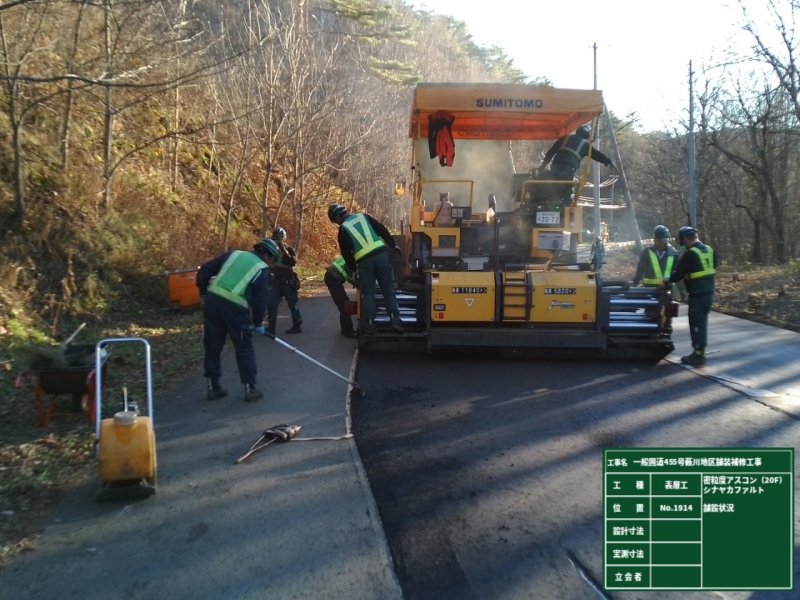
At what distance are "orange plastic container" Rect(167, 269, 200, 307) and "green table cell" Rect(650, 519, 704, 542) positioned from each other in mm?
11442

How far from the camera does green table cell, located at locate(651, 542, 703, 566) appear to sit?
3.20m

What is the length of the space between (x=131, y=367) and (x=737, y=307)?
43.6 feet

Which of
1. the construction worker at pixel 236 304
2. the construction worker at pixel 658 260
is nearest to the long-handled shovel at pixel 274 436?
the construction worker at pixel 236 304

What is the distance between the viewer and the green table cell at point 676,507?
3.22m

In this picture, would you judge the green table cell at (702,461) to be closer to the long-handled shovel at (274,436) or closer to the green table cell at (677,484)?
the green table cell at (677,484)

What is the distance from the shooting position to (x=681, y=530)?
3191 millimetres

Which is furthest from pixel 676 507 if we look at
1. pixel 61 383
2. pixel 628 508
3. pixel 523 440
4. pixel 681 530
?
pixel 61 383

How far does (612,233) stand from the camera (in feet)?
142

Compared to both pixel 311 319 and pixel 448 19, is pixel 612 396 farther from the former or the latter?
pixel 448 19

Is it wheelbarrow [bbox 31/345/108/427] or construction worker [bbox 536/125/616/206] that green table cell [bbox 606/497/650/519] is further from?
construction worker [bbox 536/125/616/206]

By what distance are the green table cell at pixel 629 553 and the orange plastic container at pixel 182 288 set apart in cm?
1125

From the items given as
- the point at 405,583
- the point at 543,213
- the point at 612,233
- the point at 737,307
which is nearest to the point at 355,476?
the point at 405,583

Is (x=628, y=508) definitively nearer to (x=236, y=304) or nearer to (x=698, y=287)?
(x=236, y=304)

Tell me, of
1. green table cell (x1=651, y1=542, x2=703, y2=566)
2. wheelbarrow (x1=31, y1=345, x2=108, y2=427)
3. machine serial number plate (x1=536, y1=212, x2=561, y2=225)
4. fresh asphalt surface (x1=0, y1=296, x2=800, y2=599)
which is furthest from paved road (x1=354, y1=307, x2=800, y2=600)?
wheelbarrow (x1=31, y1=345, x2=108, y2=427)
